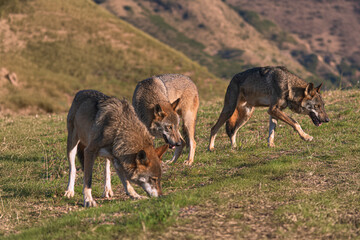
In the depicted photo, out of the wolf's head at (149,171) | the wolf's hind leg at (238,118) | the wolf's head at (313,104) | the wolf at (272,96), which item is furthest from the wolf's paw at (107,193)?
the wolf's head at (313,104)

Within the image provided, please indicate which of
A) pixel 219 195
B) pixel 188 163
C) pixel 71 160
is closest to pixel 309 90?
pixel 188 163

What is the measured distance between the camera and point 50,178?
29.7 ft

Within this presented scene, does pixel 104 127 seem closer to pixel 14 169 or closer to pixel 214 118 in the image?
pixel 14 169

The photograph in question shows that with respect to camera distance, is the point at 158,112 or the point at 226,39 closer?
the point at 158,112

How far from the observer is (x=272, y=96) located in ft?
36.6

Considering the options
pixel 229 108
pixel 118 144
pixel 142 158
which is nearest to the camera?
pixel 142 158

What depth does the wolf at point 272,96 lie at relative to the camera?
36.2 ft

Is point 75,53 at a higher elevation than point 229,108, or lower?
lower

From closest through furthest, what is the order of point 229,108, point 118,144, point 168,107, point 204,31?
1. point 118,144
2. point 168,107
3. point 229,108
4. point 204,31

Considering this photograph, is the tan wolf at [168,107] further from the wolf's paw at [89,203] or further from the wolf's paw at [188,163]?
the wolf's paw at [89,203]

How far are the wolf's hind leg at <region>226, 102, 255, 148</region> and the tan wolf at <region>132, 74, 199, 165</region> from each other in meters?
1.43

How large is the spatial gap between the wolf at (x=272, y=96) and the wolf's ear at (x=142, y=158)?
4.93m

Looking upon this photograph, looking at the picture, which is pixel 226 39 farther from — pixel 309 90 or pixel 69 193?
pixel 69 193

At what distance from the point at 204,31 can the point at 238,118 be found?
168820 millimetres
